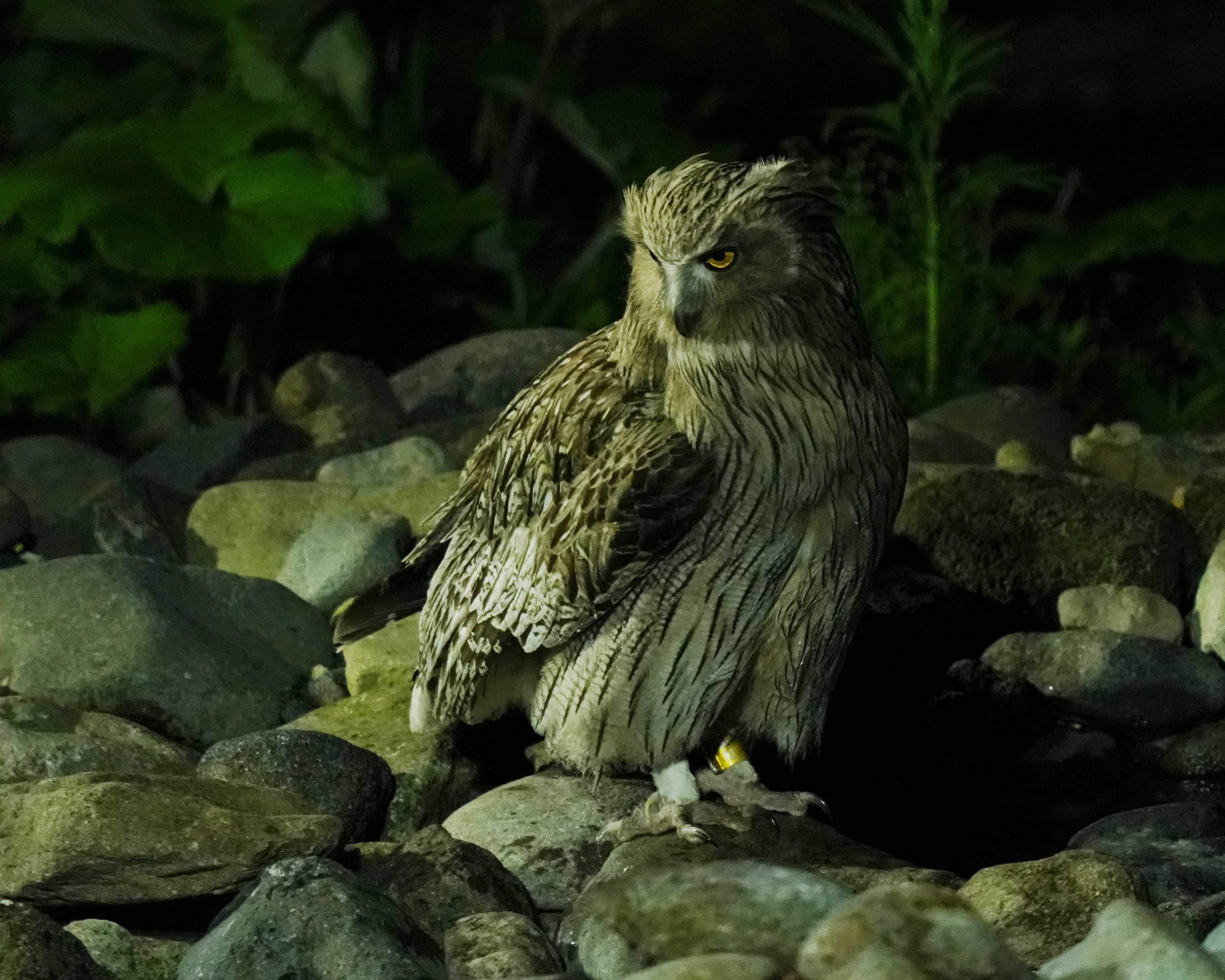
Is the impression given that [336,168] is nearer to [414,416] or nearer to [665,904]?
[414,416]

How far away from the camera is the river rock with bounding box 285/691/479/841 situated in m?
4.29

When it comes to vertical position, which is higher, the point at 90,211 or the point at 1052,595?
the point at 90,211

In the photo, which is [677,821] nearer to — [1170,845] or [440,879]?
[440,879]

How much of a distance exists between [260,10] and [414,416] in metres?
2.45

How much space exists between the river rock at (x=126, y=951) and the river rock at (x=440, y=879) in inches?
14.7

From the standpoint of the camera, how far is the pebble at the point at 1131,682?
4.83m

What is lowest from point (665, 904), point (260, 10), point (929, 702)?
point (929, 702)

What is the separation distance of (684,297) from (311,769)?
1.31 meters

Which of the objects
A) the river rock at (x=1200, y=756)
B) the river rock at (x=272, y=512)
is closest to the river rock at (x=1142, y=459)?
the river rock at (x=1200, y=756)

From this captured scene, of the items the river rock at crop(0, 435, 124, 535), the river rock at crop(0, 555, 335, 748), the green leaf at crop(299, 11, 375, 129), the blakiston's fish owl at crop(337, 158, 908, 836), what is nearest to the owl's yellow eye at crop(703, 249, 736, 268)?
the blakiston's fish owl at crop(337, 158, 908, 836)

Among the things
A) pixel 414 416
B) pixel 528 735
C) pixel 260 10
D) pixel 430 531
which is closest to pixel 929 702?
pixel 528 735

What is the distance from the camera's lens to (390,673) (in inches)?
192

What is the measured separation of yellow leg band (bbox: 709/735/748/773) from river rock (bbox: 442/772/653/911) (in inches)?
6.9

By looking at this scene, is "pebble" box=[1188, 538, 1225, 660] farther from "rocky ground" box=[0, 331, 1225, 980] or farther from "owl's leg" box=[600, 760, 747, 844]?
"owl's leg" box=[600, 760, 747, 844]
